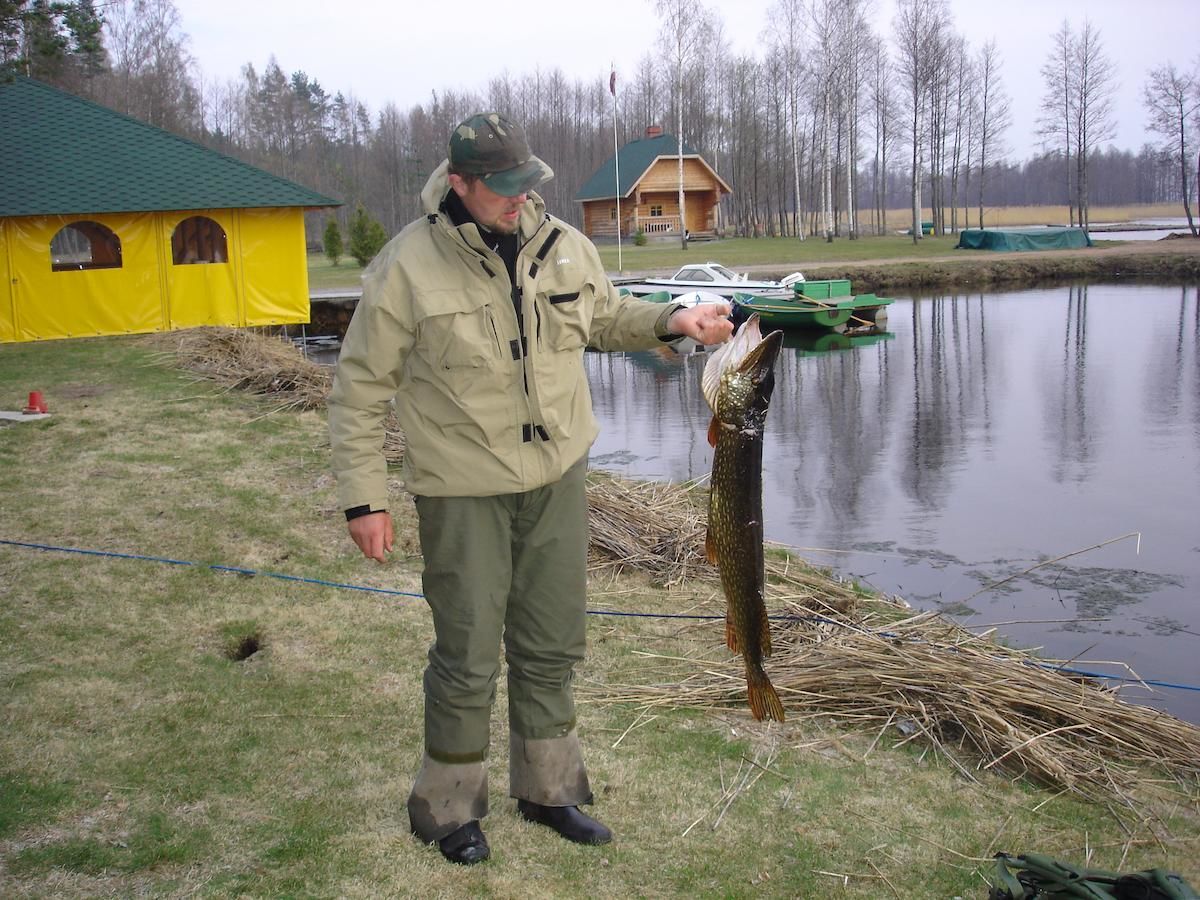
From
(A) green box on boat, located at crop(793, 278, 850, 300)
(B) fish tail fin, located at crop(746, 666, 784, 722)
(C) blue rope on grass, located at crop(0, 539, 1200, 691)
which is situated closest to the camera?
(B) fish tail fin, located at crop(746, 666, 784, 722)

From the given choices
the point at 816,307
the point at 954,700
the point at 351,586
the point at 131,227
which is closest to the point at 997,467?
the point at 954,700

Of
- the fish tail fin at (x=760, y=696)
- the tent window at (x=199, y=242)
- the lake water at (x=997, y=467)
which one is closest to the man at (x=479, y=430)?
the fish tail fin at (x=760, y=696)

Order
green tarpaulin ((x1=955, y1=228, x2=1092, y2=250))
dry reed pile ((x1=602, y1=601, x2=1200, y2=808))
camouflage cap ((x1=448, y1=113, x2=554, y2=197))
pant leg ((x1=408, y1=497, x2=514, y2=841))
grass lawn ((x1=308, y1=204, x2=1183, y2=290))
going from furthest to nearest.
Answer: green tarpaulin ((x1=955, y1=228, x2=1092, y2=250)) → grass lawn ((x1=308, y1=204, x2=1183, y2=290)) → dry reed pile ((x1=602, y1=601, x2=1200, y2=808)) → pant leg ((x1=408, y1=497, x2=514, y2=841)) → camouflage cap ((x1=448, y1=113, x2=554, y2=197))

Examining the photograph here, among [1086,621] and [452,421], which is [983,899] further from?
[1086,621]

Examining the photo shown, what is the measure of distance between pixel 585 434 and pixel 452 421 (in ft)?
1.55

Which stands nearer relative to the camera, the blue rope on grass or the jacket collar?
the jacket collar

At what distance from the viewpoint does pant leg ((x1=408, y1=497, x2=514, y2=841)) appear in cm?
330

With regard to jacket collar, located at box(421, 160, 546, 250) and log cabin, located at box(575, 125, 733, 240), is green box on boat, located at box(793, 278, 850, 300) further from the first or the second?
log cabin, located at box(575, 125, 733, 240)

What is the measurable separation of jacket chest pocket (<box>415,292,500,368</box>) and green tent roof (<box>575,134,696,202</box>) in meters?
52.0

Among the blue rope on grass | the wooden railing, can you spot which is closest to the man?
the blue rope on grass

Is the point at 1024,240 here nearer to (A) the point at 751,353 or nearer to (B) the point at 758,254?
(B) the point at 758,254

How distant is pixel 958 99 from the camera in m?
66.7

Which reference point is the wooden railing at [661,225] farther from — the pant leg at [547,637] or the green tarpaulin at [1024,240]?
the pant leg at [547,637]

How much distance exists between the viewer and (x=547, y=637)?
137 inches
